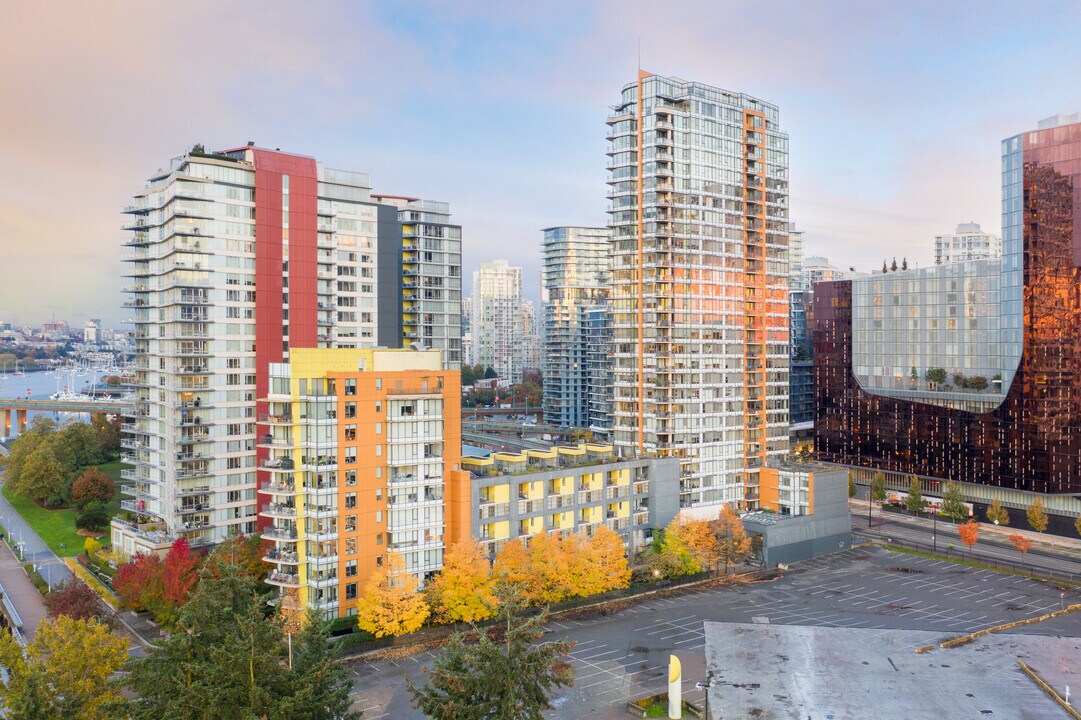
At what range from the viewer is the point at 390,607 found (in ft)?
226

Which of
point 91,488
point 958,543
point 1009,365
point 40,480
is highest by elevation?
point 1009,365

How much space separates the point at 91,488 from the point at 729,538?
287ft

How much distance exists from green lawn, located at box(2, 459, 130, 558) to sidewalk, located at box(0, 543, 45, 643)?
5.50 meters

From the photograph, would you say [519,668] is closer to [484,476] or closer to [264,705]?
[264,705]

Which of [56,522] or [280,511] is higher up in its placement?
[280,511]

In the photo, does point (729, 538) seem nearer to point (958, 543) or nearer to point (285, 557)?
point (958, 543)

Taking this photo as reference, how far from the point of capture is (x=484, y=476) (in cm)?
8138

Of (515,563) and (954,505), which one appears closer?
(515,563)

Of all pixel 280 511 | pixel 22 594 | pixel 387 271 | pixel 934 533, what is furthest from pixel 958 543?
pixel 22 594

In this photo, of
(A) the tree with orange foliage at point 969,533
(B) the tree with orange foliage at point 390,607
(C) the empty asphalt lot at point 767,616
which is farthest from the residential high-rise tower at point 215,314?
(A) the tree with orange foliage at point 969,533

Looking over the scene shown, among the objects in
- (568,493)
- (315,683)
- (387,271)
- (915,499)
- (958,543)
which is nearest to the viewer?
(315,683)

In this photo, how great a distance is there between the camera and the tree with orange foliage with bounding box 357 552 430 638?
2687 inches

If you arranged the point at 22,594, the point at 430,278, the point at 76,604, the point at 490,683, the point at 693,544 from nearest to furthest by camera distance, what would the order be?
the point at 490,683 < the point at 76,604 < the point at 22,594 < the point at 693,544 < the point at 430,278

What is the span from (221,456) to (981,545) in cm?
9465
